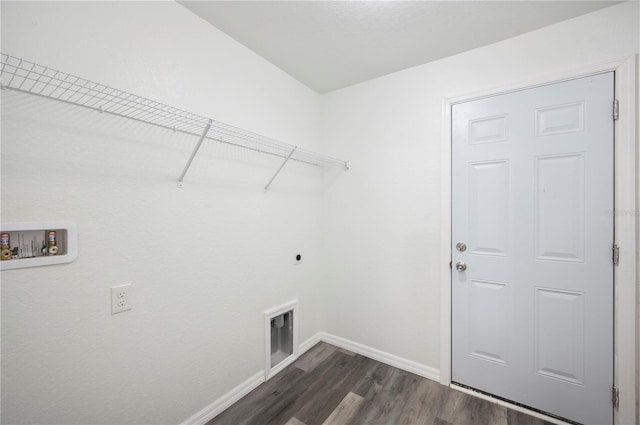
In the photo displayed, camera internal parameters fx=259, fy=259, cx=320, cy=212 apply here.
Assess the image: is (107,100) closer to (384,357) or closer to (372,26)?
(372,26)

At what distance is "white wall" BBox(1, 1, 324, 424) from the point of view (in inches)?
39.8

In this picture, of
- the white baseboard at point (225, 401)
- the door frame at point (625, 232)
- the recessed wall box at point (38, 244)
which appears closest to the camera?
the recessed wall box at point (38, 244)

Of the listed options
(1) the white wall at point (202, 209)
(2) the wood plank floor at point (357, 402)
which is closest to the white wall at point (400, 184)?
(1) the white wall at point (202, 209)

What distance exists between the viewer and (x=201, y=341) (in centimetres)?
159

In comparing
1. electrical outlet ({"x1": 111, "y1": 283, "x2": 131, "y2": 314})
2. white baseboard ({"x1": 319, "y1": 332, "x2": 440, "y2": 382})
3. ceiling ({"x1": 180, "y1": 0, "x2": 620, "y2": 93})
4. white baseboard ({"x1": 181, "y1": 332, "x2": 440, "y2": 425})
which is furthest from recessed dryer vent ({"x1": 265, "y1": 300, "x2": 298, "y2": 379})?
ceiling ({"x1": 180, "y1": 0, "x2": 620, "y2": 93})

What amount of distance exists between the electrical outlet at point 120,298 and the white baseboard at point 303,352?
0.82m

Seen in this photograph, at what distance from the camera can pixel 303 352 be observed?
7.76 feet

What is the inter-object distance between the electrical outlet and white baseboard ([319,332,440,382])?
1.82 metres

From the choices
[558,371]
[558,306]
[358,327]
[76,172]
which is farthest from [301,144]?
[558,371]

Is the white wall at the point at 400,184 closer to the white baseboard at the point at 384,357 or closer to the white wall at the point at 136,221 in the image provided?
the white baseboard at the point at 384,357

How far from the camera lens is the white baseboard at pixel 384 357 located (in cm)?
203

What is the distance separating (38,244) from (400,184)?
216 centimetres

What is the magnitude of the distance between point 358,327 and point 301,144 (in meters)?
1.77

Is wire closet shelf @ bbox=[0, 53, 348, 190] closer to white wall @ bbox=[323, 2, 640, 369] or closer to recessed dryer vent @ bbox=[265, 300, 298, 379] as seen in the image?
white wall @ bbox=[323, 2, 640, 369]
